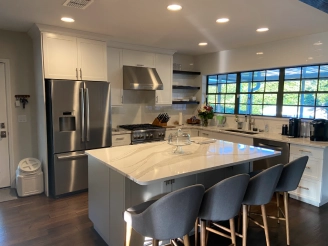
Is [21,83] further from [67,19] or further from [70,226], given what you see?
[70,226]

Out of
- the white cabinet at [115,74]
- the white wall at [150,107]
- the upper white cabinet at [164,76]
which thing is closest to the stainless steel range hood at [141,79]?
the white cabinet at [115,74]

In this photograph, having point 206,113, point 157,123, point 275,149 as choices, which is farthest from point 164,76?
point 275,149

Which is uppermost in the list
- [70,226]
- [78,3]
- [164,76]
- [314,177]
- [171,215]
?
[78,3]

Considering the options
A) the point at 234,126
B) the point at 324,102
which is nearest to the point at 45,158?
the point at 234,126

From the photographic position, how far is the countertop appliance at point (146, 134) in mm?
4300

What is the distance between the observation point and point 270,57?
165 inches

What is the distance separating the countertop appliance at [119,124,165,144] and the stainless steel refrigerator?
0.62 meters

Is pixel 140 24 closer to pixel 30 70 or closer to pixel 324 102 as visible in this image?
pixel 30 70

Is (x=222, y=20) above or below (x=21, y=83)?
above

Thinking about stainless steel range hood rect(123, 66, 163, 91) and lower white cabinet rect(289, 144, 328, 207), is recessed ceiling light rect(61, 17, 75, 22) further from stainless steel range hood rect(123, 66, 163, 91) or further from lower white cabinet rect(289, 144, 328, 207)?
lower white cabinet rect(289, 144, 328, 207)

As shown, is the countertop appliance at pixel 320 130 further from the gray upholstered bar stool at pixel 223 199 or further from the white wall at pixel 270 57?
the gray upholstered bar stool at pixel 223 199

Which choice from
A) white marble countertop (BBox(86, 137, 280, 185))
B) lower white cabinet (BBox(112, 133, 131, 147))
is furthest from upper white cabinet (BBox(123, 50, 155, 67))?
white marble countertop (BBox(86, 137, 280, 185))

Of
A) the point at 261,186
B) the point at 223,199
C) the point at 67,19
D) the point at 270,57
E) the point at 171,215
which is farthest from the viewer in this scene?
the point at 270,57

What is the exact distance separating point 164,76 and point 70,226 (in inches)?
128
